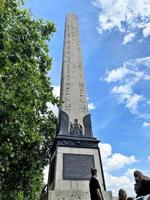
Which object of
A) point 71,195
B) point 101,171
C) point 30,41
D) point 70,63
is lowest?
point 71,195

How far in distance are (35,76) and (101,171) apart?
4.58 m

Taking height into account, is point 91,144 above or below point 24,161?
below

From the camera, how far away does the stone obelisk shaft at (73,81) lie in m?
12.8

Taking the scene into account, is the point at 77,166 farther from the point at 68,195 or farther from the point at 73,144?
the point at 68,195

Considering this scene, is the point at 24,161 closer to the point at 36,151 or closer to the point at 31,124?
the point at 36,151

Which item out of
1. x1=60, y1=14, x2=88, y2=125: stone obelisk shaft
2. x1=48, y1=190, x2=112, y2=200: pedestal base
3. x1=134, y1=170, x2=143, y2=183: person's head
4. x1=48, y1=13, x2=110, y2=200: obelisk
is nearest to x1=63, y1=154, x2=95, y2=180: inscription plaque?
x1=48, y1=13, x2=110, y2=200: obelisk

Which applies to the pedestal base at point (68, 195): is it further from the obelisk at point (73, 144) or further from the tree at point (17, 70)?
the tree at point (17, 70)

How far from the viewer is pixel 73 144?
464 inches

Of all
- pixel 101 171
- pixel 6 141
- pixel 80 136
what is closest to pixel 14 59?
pixel 6 141

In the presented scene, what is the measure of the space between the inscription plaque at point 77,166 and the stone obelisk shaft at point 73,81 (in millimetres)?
1703

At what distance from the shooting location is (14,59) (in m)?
9.52

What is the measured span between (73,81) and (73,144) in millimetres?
3331

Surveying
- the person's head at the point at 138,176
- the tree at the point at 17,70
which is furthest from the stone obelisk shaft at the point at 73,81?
the person's head at the point at 138,176

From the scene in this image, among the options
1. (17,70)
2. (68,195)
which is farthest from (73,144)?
(17,70)
